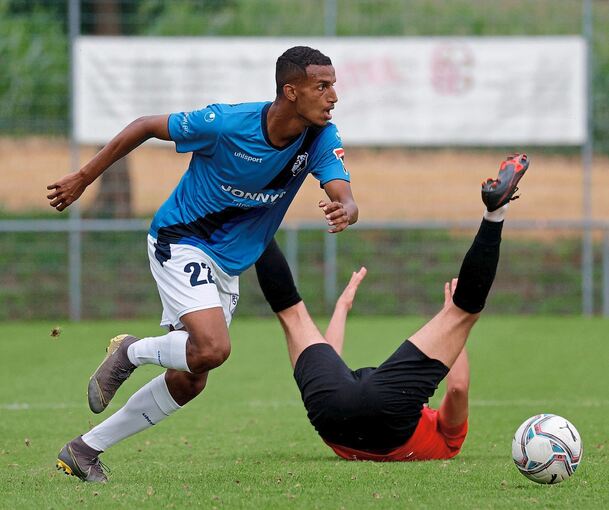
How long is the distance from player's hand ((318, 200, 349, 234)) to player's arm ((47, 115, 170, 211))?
1.16m

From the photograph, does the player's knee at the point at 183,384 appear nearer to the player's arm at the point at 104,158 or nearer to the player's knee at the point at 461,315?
the player's arm at the point at 104,158

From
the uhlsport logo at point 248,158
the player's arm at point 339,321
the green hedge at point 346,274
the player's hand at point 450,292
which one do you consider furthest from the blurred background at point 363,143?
the uhlsport logo at point 248,158

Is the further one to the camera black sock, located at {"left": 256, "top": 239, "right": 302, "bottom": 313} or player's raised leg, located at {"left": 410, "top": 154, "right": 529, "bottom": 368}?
black sock, located at {"left": 256, "top": 239, "right": 302, "bottom": 313}

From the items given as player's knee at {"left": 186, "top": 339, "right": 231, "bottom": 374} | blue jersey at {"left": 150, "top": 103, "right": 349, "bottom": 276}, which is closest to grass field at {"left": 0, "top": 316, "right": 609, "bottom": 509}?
player's knee at {"left": 186, "top": 339, "right": 231, "bottom": 374}

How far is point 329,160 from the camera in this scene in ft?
22.4

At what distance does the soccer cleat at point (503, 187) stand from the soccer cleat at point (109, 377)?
1.99 meters

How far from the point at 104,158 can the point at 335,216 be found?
1346mm

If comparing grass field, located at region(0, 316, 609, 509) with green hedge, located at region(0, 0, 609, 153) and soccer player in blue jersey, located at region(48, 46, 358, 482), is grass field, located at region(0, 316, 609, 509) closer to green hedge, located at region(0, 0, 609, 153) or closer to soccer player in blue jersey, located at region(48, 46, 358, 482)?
soccer player in blue jersey, located at region(48, 46, 358, 482)

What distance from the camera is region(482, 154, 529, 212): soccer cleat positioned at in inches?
244

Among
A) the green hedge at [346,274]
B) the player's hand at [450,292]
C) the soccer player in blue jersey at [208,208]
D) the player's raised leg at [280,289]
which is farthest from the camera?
the green hedge at [346,274]

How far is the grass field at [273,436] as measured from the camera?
586 centimetres

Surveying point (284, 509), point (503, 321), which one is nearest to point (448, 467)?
point (284, 509)

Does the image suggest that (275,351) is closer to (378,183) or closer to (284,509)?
(378,183)

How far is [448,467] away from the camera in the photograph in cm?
670
